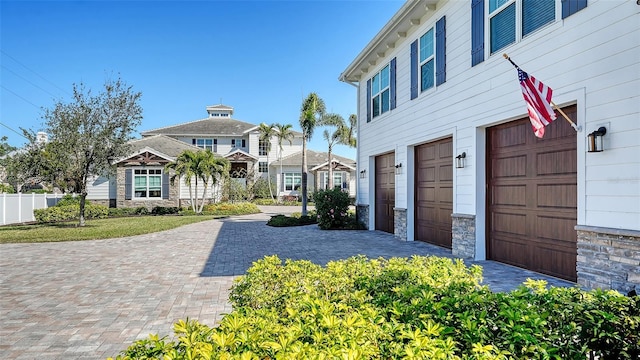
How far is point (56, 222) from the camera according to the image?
58.6 feet

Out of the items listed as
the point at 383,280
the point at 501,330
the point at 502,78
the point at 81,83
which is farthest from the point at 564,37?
the point at 81,83

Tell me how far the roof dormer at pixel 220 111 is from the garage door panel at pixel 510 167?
39075 millimetres

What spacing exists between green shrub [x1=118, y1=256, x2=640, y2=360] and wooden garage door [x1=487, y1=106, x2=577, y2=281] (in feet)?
12.2

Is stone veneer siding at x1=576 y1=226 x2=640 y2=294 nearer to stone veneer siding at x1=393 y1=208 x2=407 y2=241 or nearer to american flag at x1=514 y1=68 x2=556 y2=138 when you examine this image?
american flag at x1=514 y1=68 x2=556 y2=138

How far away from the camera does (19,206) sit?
17453 millimetres

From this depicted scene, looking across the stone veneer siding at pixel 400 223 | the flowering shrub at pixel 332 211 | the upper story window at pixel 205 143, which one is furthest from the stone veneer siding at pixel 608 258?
the upper story window at pixel 205 143

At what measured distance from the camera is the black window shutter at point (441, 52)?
8841 mm

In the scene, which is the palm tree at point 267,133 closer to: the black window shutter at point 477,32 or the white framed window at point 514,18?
the black window shutter at point 477,32

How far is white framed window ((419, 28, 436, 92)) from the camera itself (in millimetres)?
9453

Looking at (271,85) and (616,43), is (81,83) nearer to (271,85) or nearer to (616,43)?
(271,85)

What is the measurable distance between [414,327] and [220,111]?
44.1 meters

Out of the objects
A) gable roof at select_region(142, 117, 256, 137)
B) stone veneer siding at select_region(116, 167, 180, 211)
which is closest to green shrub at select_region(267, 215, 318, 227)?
stone veneer siding at select_region(116, 167, 180, 211)

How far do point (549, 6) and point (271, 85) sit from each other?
19.1m

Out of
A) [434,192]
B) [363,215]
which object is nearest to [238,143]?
[363,215]
